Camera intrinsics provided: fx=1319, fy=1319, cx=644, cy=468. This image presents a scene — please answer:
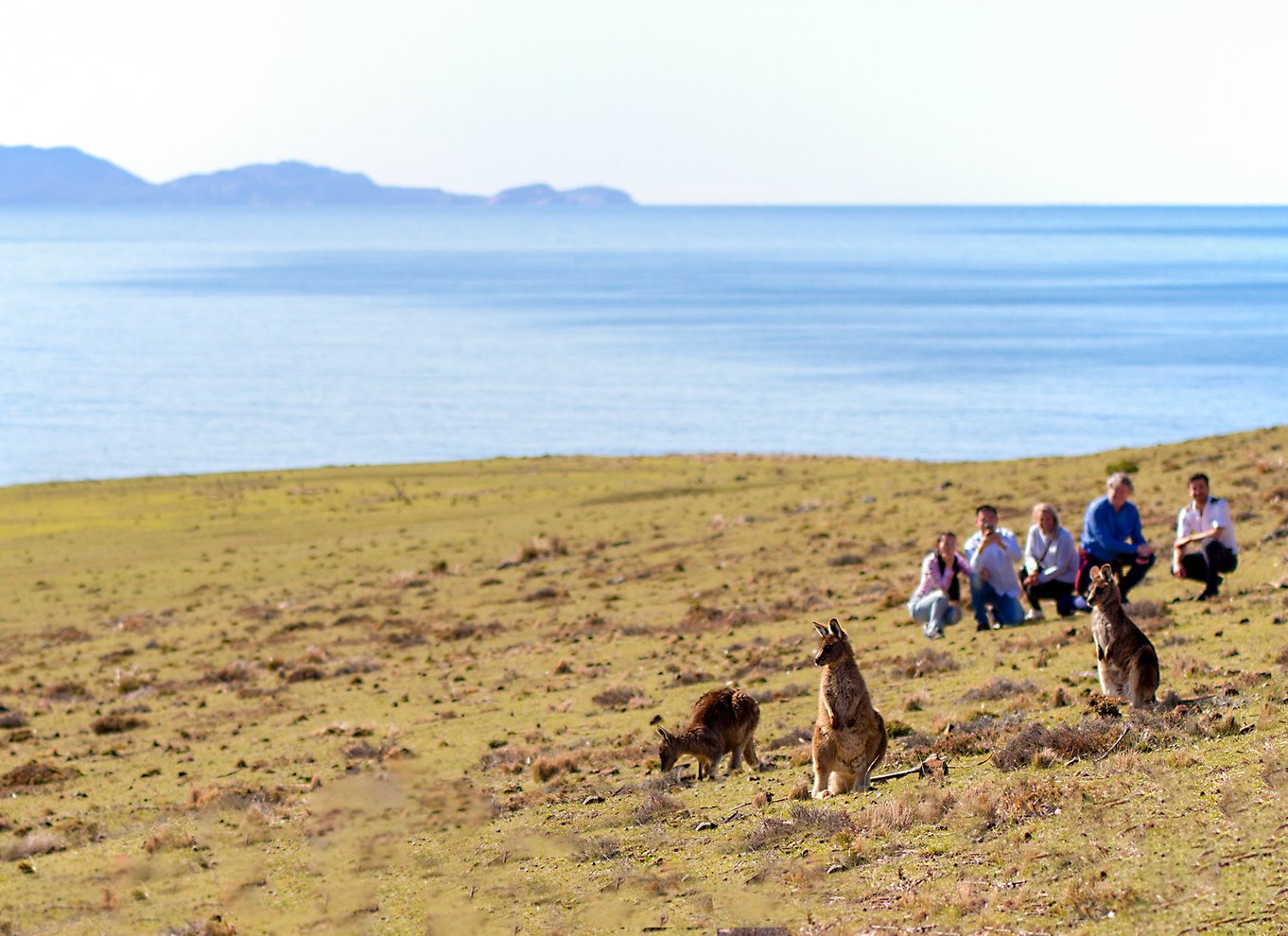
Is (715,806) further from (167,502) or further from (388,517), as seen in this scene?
(167,502)

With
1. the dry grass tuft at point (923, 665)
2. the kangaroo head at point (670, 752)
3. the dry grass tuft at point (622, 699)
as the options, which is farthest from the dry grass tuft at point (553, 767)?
the dry grass tuft at point (923, 665)

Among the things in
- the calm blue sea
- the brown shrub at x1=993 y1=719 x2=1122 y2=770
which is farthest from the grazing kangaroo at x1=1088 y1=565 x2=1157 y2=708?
Answer: the calm blue sea

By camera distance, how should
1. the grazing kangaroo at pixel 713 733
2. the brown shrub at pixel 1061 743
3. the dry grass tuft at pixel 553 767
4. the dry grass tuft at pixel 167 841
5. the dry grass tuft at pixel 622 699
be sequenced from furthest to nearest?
the dry grass tuft at pixel 622 699 → the dry grass tuft at pixel 553 767 → the dry grass tuft at pixel 167 841 → the grazing kangaroo at pixel 713 733 → the brown shrub at pixel 1061 743

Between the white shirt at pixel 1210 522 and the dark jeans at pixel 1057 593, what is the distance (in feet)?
5.41

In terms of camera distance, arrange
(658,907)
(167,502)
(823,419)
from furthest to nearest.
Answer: (823,419), (167,502), (658,907)

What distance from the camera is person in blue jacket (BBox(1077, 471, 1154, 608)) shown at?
16891 millimetres

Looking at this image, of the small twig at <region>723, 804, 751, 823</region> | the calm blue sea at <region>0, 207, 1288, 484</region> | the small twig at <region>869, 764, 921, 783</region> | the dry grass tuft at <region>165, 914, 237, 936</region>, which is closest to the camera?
the dry grass tuft at <region>165, 914, 237, 936</region>

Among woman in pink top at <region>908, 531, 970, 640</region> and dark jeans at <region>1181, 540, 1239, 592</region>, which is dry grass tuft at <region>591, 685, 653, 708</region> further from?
dark jeans at <region>1181, 540, 1239, 592</region>

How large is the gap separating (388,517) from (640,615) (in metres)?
21.4

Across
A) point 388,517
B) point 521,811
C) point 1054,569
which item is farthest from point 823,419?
point 521,811

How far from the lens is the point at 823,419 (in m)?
85.5

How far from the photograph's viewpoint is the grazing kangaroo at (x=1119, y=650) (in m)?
11.2

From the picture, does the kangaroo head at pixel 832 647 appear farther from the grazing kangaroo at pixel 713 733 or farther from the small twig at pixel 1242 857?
the small twig at pixel 1242 857

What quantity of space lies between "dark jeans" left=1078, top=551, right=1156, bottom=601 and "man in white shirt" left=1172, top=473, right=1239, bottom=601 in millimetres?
723
